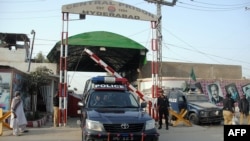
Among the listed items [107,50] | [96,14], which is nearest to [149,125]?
[96,14]

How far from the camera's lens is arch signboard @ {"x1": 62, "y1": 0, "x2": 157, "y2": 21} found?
1692 cm

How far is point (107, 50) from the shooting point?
27391 mm

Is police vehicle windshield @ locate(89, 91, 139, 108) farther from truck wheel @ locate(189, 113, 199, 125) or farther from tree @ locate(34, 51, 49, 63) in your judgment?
tree @ locate(34, 51, 49, 63)

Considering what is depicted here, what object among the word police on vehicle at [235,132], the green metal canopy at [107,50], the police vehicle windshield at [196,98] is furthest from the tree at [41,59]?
the word police on vehicle at [235,132]

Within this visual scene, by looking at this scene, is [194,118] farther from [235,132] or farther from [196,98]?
[235,132]

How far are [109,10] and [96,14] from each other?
0.69 metres

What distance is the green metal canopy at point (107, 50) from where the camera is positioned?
78.6 ft

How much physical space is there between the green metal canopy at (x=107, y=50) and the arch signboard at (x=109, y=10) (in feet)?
20.6

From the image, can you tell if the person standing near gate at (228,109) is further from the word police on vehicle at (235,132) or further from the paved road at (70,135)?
the word police on vehicle at (235,132)

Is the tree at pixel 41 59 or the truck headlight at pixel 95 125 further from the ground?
the tree at pixel 41 59

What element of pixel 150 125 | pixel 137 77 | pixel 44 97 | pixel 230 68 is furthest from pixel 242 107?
pixel 230 68

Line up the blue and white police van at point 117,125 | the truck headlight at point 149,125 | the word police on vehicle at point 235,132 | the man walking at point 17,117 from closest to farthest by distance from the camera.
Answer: the word police on vehicle at point 235,132, the blue and white police van at point 117,125, the truck headlight at point 149,125, the man walking at point 17,117

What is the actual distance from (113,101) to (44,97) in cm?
1511

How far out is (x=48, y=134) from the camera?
543 inches
